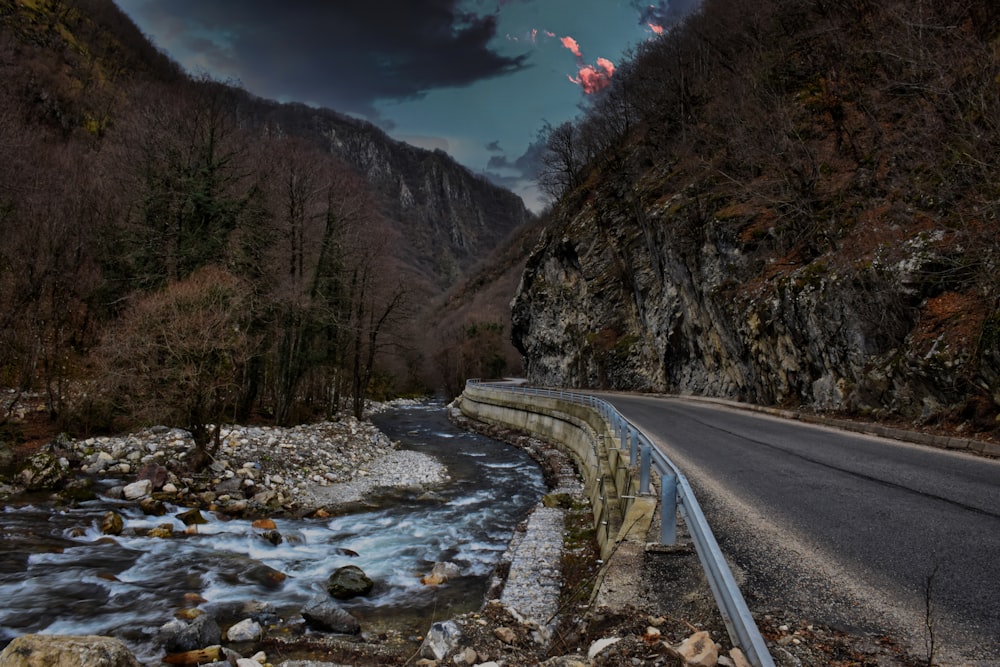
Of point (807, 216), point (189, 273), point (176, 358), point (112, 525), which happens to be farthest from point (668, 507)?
point (189, 273)

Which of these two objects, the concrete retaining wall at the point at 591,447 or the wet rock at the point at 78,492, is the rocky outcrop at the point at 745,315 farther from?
the wet rock at the point at 78,492

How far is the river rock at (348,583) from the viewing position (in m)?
8.68

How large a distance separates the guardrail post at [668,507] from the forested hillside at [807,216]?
33.0 ft

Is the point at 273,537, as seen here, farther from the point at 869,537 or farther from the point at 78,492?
the point at 869,537

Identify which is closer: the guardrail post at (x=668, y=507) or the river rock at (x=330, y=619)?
the guardrail post at (x=668, y=507)

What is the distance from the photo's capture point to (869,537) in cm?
545

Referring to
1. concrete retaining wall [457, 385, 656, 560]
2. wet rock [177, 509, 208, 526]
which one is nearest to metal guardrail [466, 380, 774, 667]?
concrete retaining wall [457, 385, 656, 560]

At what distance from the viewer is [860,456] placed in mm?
10094

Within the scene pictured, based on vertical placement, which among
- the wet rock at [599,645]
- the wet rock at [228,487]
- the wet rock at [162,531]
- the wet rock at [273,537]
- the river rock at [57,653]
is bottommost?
the wet rock at [273,537]

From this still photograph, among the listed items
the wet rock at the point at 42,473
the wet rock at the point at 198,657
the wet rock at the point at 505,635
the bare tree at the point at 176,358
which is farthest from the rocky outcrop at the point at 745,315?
the wet rock at the point at 42,473

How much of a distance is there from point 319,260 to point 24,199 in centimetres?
1033

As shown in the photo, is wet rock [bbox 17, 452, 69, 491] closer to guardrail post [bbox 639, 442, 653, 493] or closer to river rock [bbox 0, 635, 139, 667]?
river rock [bbox 0, 635, 139, 667]

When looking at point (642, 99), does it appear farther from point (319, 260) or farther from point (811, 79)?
point (319, 260)

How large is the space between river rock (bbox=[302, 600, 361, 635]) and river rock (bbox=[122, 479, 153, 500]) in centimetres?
758
